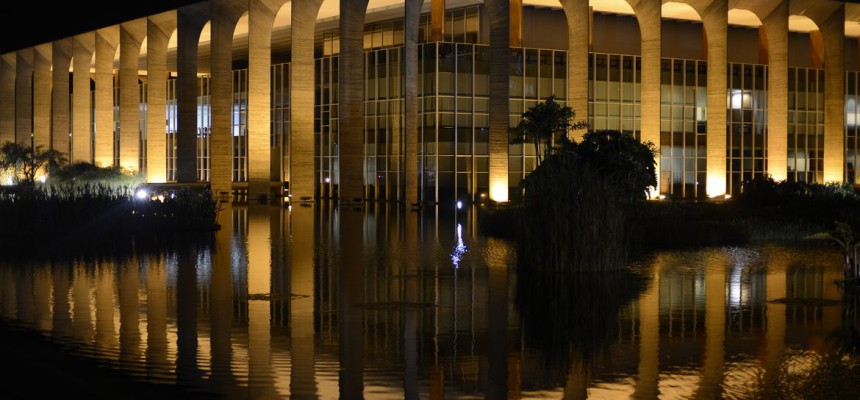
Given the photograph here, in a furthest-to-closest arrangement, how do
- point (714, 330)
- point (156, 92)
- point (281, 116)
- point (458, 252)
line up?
point (281, 116), point (156, 92), point (458, 252), point (714, 330)

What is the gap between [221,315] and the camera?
36.4ft

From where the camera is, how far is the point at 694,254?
18.5 metres

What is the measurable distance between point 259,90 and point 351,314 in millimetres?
34019

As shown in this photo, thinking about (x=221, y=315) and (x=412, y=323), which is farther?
(x=221, y=315)

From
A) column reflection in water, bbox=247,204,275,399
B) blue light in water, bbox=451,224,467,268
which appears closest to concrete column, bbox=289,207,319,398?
column reflection in water, bbox=247,204,275,399

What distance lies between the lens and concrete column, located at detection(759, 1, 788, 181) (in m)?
44.2

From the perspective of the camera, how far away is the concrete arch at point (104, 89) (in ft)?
188

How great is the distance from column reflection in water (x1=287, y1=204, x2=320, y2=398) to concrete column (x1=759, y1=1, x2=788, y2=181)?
26.5 meters

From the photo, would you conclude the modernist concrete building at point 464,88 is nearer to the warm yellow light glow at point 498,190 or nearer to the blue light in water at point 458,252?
the warm yellow light glow at point 498,190

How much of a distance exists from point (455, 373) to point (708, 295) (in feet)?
18.3

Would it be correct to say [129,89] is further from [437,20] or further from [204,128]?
[437,20]

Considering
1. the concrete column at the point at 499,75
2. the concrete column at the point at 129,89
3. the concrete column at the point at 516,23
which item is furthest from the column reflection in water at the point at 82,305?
the concrete column at the point at 129,89

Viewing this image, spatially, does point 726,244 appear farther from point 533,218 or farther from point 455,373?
→ point 455,373

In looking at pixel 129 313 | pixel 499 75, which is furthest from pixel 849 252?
pixel 499 75
